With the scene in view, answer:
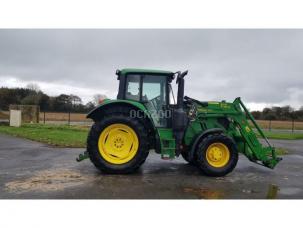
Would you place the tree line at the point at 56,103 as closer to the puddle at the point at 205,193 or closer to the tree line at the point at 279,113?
the tree line at the point at 279,113

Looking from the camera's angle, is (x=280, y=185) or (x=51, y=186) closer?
(x=51, y=186)

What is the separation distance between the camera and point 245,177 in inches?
262

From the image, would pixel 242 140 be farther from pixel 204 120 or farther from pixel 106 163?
pixel 106 163

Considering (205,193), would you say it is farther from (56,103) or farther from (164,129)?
(56,103)

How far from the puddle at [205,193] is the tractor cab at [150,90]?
6.90 ft

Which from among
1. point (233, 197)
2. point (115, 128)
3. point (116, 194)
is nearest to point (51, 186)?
point (116, 194)

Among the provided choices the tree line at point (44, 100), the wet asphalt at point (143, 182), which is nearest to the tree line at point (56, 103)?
the tree line at point (44, 100)

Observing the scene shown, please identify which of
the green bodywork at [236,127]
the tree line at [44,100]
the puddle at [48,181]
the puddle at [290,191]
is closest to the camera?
the puddle at [48,181]

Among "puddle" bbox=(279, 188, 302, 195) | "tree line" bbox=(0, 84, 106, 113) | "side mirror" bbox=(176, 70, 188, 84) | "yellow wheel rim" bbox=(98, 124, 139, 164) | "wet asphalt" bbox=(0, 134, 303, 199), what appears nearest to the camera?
"wet asphalt" bbox=(0, 134, 303, 199)

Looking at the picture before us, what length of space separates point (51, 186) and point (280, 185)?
4731 mm

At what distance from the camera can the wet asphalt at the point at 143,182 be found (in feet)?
16.4

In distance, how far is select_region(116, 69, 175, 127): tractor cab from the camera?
23.2 feet

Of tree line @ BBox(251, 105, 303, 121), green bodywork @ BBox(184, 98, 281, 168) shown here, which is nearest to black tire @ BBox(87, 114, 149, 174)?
green bodywork @ BBox(184, 98, 281, 168)

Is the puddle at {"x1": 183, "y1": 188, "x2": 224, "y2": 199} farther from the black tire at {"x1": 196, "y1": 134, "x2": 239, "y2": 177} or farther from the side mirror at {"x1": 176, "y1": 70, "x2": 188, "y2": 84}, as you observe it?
the side mirror at {"x1": 176, "y1": 70, "x2": 188, "y2": 84}
